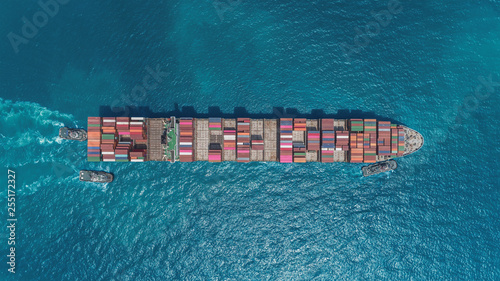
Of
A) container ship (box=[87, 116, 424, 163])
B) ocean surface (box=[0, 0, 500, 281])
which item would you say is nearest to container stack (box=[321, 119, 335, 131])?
container ship (box=[87, 116, 424, 163])

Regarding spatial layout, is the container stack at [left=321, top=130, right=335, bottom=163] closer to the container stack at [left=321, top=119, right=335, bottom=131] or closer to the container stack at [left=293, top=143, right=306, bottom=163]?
the container stack at [left=321, top=119, right=335, bottom=131]

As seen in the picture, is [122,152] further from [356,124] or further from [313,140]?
[356,124]

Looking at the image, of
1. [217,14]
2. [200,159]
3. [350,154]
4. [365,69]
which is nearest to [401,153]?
[350,154]

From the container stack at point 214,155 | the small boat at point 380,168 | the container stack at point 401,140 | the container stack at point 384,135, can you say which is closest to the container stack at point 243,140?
the container stack at point 214,155

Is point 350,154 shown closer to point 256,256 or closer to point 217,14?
point 256,256

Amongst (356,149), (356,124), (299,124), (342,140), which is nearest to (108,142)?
(299,124)

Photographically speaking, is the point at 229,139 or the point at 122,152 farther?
the point at 229,139
